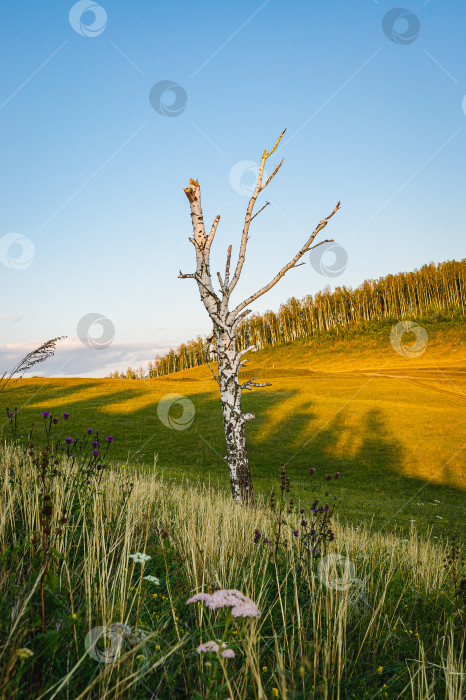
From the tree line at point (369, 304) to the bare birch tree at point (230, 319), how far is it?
292ft

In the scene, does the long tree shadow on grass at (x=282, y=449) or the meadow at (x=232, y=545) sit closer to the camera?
→ the meadow at (x=232, y=545)

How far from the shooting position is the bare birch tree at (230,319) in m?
8.91

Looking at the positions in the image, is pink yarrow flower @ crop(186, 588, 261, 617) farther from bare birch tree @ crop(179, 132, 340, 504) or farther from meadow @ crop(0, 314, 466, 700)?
bare birch tree @ crop(179, 132, 340, 504)

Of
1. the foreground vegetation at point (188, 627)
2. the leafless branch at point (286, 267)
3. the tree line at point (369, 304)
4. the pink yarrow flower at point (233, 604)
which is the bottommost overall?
the foreground vegetation at point (188, 627)

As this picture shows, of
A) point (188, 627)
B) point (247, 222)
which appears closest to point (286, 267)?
point (247, 222)

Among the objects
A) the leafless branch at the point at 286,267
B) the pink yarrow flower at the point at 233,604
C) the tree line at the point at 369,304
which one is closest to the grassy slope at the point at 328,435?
the leafless branch at the point at 286,267

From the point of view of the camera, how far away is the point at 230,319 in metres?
9.31

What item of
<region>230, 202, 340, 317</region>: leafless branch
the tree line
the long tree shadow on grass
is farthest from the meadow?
the tree line

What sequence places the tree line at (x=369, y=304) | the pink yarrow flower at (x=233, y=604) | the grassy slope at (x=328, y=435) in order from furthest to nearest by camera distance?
the tree line at (x=369, y=304), the grassy slope at (x=328, y=435), the pink yarrow flower at (x=233, y=604)

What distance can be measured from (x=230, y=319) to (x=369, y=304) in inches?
4252

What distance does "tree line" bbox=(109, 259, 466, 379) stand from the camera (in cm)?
10312

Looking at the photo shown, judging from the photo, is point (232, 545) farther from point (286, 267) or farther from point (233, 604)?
point (286, 267)

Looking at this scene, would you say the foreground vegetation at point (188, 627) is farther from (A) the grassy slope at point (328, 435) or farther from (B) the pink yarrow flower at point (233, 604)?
(A) the grassy slope at point (328, 435)

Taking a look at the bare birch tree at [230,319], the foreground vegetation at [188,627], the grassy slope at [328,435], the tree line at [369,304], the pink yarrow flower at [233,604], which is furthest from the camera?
the tree line at [369,304]
